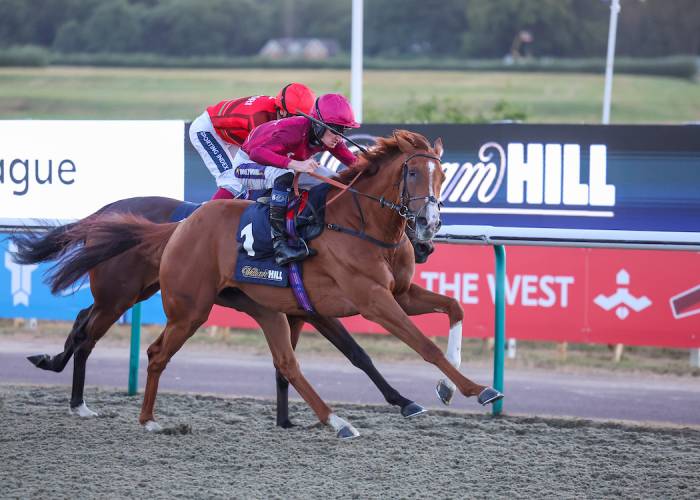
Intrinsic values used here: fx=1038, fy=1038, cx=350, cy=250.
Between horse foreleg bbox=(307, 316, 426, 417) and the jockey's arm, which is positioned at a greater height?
the jockey's arm

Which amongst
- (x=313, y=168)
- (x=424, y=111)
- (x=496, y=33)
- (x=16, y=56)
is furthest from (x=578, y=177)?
(x=496, y=33)

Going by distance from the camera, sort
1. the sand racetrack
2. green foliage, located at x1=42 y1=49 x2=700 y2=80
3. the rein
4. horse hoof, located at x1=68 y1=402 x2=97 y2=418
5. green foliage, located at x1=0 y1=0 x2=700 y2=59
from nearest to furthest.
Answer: the sand racetrack, the rein, horse hoof, located at x1=68 y1=402 x2=97 y2=418, green foliage, located at x1=42 y1=49 x2=700 y2=80, green foliage, located at x1=0 y1=0 x2=700 y2=59

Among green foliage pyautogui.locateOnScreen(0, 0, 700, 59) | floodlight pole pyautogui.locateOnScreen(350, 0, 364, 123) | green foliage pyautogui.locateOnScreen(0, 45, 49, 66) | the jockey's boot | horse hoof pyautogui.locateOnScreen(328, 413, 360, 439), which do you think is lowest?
horse hoof pyautogui.locateOnScreen(328, 413, 360, 439)

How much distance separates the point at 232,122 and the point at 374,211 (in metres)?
1.41

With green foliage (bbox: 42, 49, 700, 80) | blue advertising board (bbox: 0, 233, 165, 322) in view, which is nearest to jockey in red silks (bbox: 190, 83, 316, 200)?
blue advertising board (bbox: 0, 233, 165, 322)

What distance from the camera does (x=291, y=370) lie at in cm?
541

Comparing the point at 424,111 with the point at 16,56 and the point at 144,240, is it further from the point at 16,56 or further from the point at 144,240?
the point at 16,56

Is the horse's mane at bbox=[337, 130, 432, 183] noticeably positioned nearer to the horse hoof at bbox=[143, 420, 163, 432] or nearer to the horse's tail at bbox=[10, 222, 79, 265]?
the horse hoof at bbox=[143, 420, 163, 432]

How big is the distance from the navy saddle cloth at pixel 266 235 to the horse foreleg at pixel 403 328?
1.32 feet

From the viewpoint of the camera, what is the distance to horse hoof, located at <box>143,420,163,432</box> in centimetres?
557

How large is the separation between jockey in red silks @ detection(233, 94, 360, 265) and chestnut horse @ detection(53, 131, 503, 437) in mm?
182

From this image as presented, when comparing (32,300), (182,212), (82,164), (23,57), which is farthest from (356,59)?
(23,57)

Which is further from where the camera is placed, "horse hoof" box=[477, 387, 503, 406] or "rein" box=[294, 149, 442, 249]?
"rein" box=[294, 149, 442, 249]

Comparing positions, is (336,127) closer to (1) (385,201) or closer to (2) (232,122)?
(1) (385,201)
